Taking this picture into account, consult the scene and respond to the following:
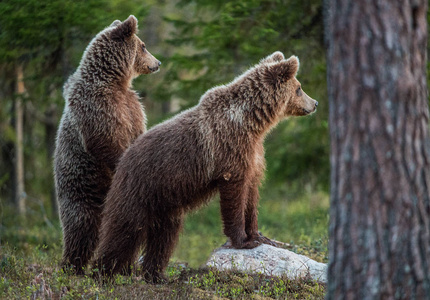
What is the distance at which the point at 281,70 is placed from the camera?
6.41 metres

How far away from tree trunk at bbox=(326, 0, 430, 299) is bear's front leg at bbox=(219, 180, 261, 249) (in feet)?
8.14

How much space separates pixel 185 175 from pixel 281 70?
1.78m

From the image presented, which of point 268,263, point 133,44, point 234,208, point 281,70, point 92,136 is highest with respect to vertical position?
point 133,44

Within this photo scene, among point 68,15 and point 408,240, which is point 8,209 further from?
point 408,240

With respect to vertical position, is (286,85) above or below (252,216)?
above

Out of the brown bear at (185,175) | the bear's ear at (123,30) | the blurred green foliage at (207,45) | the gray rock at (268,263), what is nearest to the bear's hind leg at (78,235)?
the brown bear at (185,175)

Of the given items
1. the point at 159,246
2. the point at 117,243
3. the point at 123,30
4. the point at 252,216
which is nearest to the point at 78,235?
the point at 117,243

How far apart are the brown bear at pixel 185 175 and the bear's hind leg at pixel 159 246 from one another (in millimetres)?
12

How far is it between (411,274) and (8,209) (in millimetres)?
12502

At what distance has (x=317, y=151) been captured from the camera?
42.8 ft

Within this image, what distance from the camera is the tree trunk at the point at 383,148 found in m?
Result: 3.40

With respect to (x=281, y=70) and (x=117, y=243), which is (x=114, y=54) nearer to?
(x=281, y=70)

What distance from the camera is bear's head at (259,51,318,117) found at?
640 centimetres

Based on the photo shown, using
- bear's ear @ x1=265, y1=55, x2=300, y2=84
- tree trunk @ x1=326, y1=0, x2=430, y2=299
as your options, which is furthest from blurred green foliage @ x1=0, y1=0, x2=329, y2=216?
tree trunk @ x1=326, y1=0, x2=430, y2=299
